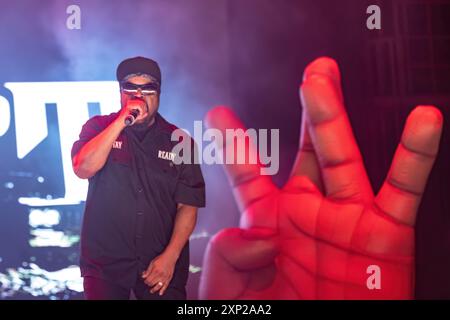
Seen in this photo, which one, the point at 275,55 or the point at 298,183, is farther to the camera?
the point at 275,55

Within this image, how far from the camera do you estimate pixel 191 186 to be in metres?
2.17

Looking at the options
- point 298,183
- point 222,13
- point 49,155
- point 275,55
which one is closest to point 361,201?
point 298,183

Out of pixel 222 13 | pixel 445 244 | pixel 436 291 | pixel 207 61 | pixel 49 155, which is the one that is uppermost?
pixel 222 13

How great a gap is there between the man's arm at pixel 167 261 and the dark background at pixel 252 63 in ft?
0.48

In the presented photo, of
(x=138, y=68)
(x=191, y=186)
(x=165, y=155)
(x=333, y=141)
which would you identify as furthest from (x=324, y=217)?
(x=138, y=68)

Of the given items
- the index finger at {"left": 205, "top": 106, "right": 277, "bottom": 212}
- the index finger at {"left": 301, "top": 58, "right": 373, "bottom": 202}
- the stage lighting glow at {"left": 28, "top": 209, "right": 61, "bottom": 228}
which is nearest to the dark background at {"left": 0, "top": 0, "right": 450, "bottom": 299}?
the stage lighting glow at {"left": 28, "top": 209, "right": 61, "bottom": 228}

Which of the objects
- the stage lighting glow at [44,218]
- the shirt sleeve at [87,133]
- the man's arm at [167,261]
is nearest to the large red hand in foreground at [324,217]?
the man's arm at [167,261]

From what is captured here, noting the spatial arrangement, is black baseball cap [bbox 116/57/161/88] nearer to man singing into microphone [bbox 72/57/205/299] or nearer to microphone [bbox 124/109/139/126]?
man singing into microphone [bbox 72/57/205/299]

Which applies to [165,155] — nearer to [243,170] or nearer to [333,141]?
[243,170]

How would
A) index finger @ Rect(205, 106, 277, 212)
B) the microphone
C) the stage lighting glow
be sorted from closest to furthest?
the microphone < index finger @ Rect(205, 106, 277, 212) < the stage lighting glow

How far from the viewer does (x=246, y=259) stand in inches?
79.7

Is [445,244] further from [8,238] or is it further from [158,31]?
[8,238]

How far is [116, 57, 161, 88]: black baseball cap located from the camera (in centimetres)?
217

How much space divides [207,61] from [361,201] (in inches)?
28.7
